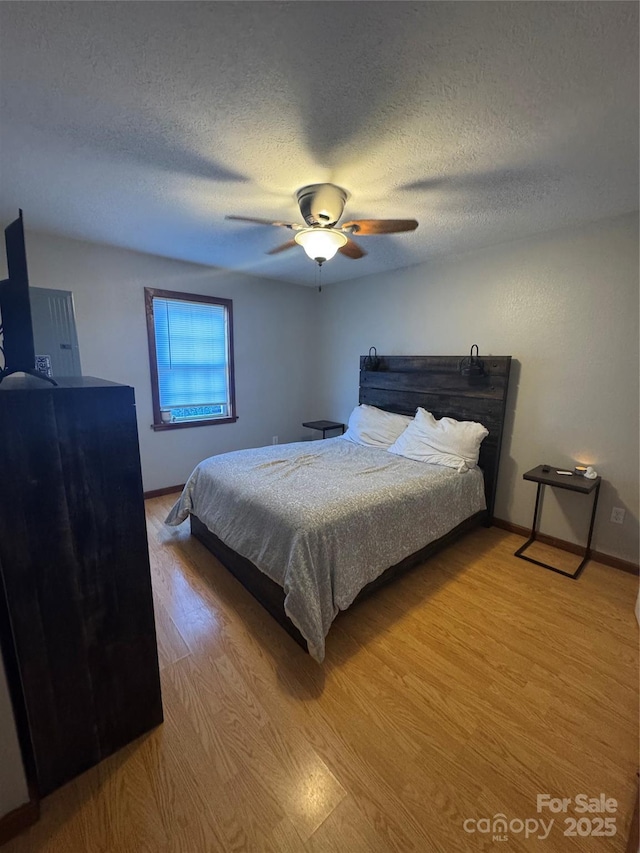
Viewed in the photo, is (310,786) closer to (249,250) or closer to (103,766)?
(103,766)

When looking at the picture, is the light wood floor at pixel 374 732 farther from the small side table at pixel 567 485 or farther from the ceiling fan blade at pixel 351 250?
the ceiling fan blade at pixel 351 250

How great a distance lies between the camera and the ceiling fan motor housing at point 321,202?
6.31 ft

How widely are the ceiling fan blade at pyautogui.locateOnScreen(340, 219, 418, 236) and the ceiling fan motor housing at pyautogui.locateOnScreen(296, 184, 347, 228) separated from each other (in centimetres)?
11

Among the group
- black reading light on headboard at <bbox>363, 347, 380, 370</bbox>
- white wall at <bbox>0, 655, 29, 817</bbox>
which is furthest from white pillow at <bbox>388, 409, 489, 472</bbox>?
white wall at <bbox>0, 655, 29, 817</bbox>

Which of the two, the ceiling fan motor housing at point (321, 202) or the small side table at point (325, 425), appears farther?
the small side table at point (325, 425)

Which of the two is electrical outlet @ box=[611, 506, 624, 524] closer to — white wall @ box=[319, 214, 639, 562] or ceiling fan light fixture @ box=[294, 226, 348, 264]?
white wall @ box=[319, 214, 639, 562]

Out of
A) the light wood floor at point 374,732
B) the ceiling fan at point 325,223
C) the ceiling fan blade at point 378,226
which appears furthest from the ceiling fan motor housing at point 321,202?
the light wood floor at point 374,732

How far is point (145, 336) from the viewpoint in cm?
336

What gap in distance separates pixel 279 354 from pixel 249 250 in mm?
1498

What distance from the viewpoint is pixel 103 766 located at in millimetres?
1235

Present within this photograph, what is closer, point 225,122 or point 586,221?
point 225,122

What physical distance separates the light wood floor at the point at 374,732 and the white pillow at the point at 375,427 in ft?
5.02

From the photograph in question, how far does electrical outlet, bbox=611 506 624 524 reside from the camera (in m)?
2.42

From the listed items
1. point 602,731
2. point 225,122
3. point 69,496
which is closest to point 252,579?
point 69,496
